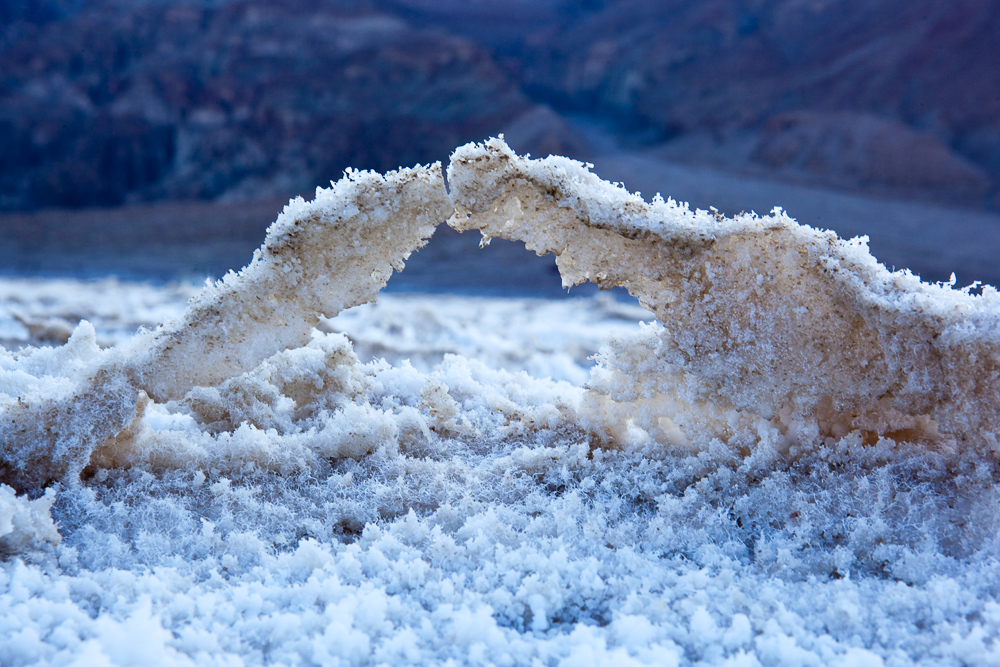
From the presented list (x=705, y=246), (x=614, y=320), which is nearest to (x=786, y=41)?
(x=614, y=320)

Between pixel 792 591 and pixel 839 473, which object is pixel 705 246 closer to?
pixel 839 473

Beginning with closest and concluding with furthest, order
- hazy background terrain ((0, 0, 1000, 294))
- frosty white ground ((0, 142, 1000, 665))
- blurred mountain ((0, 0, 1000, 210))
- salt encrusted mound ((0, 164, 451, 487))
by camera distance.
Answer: frosty white ground ((0, 142, 1000, 665)) < salt encrusted mound ((0, 164, 451, 487)) < hazy background terrain ((0, 0, 1000, 294)) < blurred mountain ((0, 0, 1000, 210))

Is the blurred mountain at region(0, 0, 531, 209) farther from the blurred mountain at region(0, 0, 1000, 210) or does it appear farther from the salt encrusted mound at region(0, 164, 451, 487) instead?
the salt encrusted mound at region(0, 164, 451, 487)

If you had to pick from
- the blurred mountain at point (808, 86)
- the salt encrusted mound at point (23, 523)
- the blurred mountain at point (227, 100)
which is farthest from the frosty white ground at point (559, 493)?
the blurred mountain at point (227, 100)

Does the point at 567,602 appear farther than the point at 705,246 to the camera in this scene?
→ No

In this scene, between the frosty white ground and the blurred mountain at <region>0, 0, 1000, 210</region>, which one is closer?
the frosty white ground

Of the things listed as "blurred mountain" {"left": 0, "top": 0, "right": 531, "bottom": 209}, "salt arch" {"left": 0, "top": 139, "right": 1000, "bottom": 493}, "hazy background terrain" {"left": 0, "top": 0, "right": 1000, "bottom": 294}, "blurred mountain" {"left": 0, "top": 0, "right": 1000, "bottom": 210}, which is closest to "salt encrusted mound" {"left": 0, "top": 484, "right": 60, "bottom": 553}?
"salt arch" {"left": 0, "top": 139, "right": 1000, "bottom": 493}

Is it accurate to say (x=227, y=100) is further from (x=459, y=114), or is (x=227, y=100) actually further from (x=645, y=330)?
(x=645, y=330)
